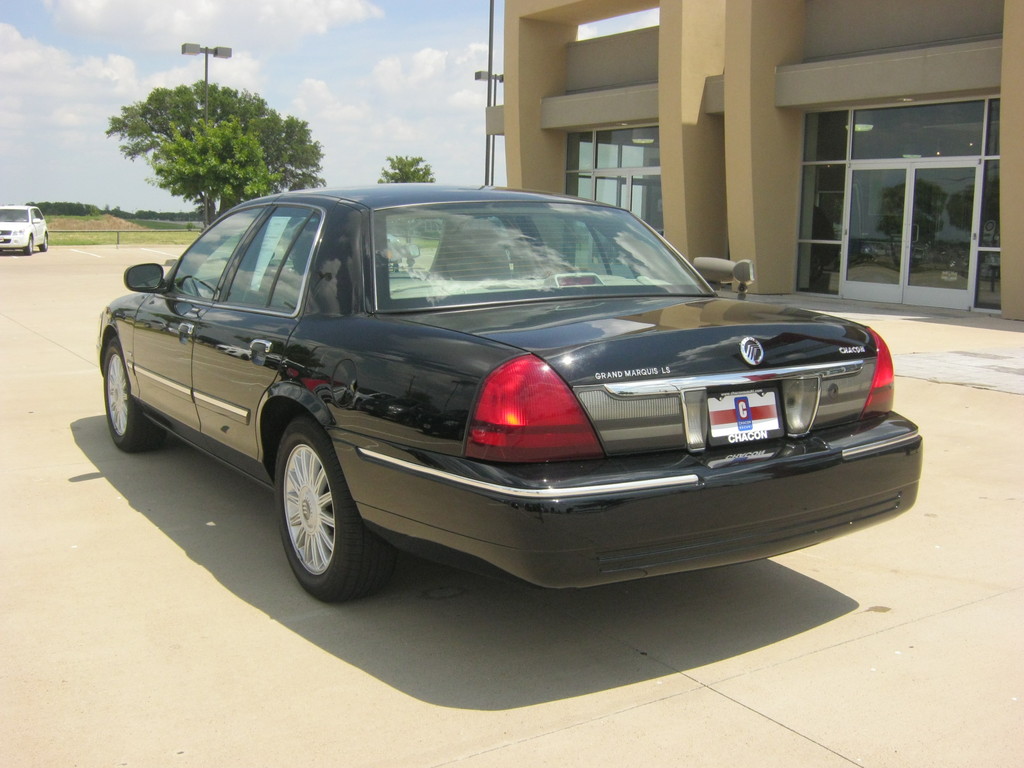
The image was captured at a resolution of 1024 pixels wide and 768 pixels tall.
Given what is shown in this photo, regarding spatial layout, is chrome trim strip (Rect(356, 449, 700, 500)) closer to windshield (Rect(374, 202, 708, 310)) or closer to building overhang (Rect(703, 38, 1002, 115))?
windshield (Rect(374, 202, 708, 310))

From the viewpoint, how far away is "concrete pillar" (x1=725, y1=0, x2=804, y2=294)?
18.1 metres

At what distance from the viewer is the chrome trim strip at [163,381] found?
5.18 metres

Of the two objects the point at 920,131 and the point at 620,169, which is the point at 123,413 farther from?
the point at 620,169

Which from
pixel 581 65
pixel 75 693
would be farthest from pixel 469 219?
pixel 581 65

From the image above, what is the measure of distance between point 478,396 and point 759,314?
1259 millimetres

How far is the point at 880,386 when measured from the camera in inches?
159

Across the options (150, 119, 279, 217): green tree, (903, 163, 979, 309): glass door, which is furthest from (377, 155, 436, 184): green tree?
(903, 163, 979, 309): glass door

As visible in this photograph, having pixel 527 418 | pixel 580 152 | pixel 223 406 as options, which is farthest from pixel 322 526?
pixel 580 152

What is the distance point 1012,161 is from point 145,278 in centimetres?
1252

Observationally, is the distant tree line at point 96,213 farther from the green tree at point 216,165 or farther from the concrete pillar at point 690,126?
the concrete pillar at point 690,126

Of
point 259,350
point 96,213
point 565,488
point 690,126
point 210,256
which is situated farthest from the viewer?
point 96,213

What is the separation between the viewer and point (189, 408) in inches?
203

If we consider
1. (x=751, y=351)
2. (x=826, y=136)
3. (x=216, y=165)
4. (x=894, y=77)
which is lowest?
(x=751, y=351)

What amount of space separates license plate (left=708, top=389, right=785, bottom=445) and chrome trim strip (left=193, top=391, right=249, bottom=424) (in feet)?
6.62
